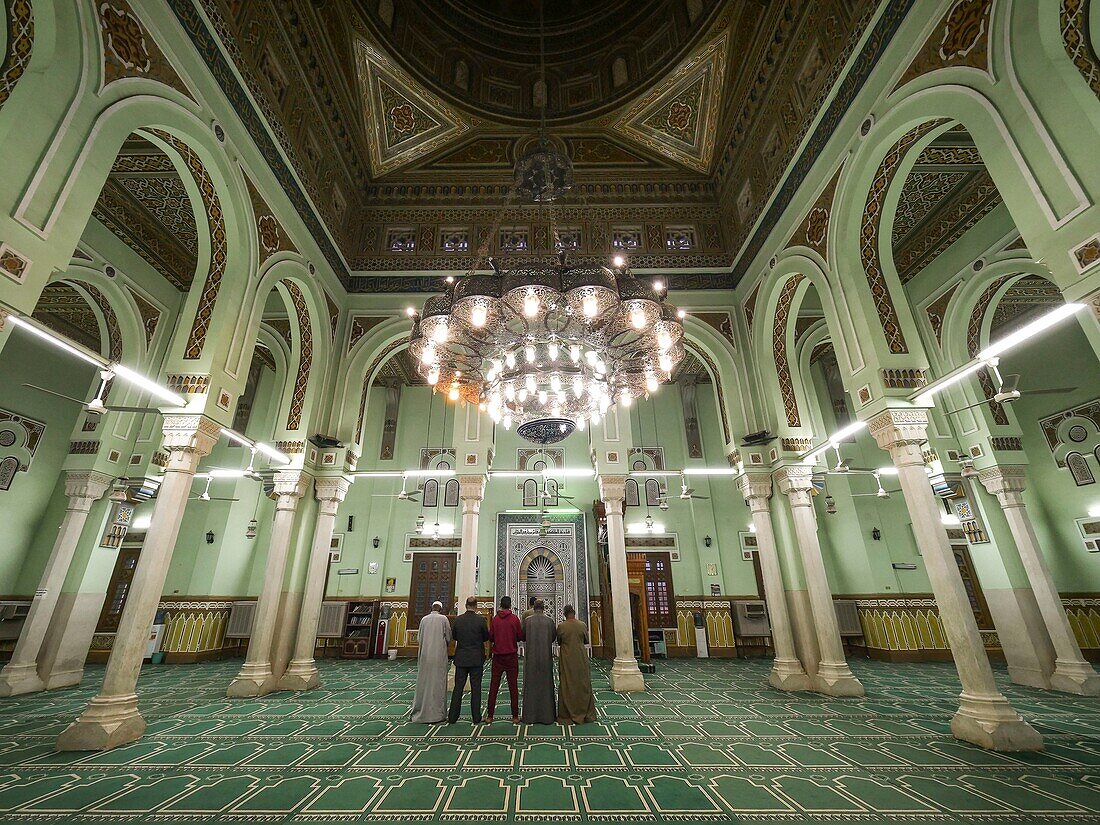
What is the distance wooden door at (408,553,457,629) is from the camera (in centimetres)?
1045

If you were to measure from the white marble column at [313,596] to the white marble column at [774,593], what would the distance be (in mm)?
6196

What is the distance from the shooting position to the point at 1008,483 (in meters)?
6.53

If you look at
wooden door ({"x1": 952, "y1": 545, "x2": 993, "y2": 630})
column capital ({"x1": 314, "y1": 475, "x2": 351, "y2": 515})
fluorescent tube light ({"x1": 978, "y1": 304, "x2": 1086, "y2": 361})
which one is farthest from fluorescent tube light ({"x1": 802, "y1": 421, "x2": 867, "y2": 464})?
column capital ({"x1": 314, "y1": 475, "x2": 351, "y2": 515})

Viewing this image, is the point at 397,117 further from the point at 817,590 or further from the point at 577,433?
the point at 817,590

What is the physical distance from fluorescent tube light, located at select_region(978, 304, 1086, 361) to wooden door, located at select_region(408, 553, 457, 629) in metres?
9.87

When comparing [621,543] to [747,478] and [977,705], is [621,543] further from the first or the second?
[977,705]

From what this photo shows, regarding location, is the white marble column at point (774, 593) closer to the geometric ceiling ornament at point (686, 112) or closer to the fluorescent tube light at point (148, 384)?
the geometric ceiling ornament at point (686, 112)

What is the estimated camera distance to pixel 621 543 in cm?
690

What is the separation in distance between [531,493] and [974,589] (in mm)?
9131

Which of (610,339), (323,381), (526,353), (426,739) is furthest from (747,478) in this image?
(323,381)

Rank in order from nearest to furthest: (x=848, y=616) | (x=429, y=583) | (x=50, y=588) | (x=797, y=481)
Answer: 1. (x=50, y=588)
2. (x=797, y=481)
3. (x=848, y=616)
4. (x=429, y=583)

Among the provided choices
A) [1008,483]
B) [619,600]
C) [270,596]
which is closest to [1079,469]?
[1008,483]

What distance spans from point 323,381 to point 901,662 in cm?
1128

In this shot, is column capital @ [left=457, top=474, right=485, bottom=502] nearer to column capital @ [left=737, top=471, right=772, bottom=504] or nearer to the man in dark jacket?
the man in dark jacket
